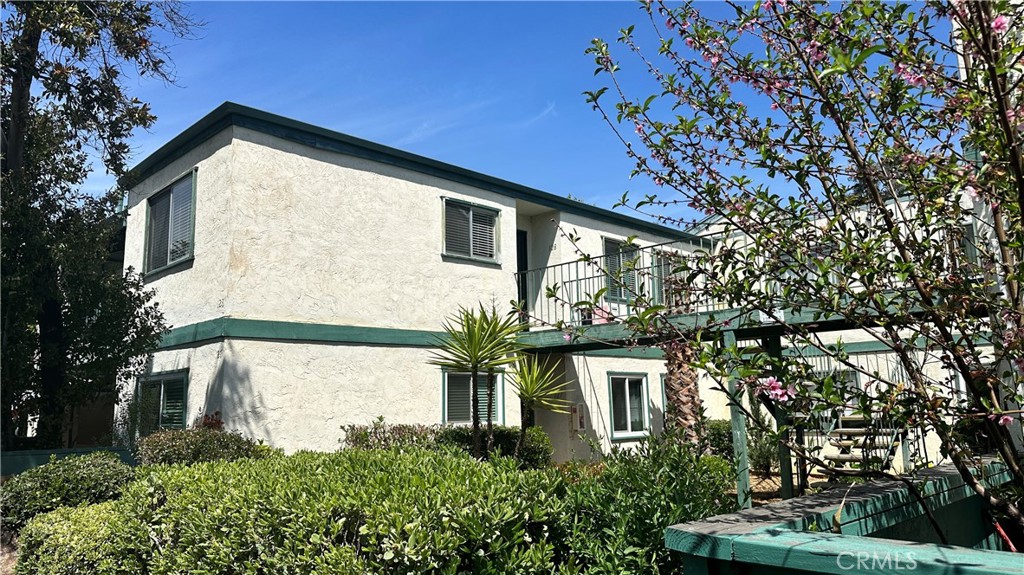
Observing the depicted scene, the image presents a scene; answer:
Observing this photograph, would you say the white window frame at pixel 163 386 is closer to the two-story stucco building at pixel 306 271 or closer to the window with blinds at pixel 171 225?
the two-story stucco building at pixel 306 271

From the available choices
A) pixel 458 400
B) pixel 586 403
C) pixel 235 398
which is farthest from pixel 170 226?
pixel 586 403

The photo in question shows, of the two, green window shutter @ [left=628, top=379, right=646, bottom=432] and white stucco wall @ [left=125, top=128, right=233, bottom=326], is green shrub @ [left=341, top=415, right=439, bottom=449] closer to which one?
white stucco wall @ [left=125, top=128, right=233, bottom=326]

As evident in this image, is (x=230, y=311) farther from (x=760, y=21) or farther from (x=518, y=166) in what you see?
(x=760, y=21)

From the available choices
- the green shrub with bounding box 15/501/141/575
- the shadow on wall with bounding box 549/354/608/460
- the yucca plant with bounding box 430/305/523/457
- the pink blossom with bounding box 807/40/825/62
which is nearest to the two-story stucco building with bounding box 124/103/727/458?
the yucca plant with bounding box 430/305/523/457

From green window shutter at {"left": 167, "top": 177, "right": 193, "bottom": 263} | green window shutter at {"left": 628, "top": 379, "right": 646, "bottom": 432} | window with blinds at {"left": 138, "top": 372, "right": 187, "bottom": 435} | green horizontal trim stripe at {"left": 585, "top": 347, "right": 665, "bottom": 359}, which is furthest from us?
green window shutter at {"left": 628, "top": 379, "right": 646, "bottom": 432}

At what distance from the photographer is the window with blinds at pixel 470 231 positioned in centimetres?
1447

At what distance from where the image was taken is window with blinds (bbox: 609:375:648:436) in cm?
1762

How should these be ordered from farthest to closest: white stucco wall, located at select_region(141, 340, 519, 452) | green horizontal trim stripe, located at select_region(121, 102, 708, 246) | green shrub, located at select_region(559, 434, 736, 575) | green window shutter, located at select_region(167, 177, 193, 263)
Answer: green window shutter, located at select_region(167, 177, 193, 263) → green horizontal trim stripe, located at select_region(121, 102, 708, 246) → white stucco wall, located at select_region(141, 340, 519, 452) → green shrub, located at select_region(559, 434, 736, 575)

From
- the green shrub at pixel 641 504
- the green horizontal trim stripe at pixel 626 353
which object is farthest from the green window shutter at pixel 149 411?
the green shrub at pixel 641 504

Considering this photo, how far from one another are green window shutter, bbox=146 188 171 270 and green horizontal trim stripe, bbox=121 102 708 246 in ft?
2.07

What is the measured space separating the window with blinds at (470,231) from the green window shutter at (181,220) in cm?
490

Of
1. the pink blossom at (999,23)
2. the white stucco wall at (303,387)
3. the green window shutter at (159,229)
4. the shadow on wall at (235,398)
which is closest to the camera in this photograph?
the pink blossom at (999,23)

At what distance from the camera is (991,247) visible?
368 cm

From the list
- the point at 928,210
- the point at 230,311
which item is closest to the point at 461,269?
the point at 230,311
